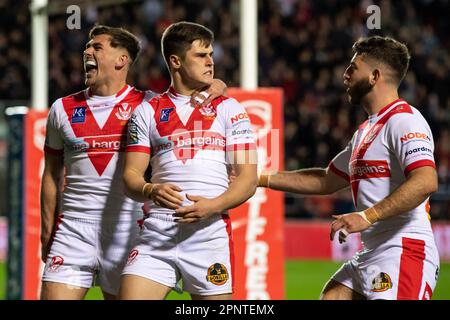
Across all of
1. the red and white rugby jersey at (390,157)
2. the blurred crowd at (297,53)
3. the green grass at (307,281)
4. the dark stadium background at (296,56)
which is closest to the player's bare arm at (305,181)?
the red and white rugby jersey at (390,157)

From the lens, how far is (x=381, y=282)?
16.4 ft

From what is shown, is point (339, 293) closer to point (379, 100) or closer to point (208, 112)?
point (379, 100)

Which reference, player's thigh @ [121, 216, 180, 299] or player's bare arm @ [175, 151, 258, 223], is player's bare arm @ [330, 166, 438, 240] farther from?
player's thigh @ [121, 216, 180, 299]

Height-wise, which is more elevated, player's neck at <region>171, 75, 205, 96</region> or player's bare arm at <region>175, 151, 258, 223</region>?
player's neck at <region>171, 75, 205, 96</region>

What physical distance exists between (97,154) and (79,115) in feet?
0.86

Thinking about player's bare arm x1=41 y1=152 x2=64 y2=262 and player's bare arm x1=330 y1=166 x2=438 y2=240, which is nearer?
player's bare arm x1=330 y1=166 x2=438 y2=240

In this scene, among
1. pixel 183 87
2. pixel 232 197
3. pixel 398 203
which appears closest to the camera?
pixel 398 203

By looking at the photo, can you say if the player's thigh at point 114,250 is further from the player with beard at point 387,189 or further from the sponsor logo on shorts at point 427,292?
the sponsor logo on shorts at point 427,292

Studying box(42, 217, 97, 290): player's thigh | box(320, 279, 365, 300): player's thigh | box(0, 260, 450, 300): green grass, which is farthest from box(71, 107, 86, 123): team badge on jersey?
box(0, 260, 450, 300): green grass

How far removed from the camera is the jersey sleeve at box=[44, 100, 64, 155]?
5.83 m

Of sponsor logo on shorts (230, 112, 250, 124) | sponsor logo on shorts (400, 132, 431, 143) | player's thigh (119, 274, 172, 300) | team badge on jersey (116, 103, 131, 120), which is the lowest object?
player's thigh (119, 274, 172, 300)

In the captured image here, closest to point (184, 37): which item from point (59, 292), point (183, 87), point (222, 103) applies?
point (183, 87)

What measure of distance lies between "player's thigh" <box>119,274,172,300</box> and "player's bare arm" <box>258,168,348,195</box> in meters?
1.06

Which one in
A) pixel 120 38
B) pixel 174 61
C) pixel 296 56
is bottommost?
pixel 174 61
